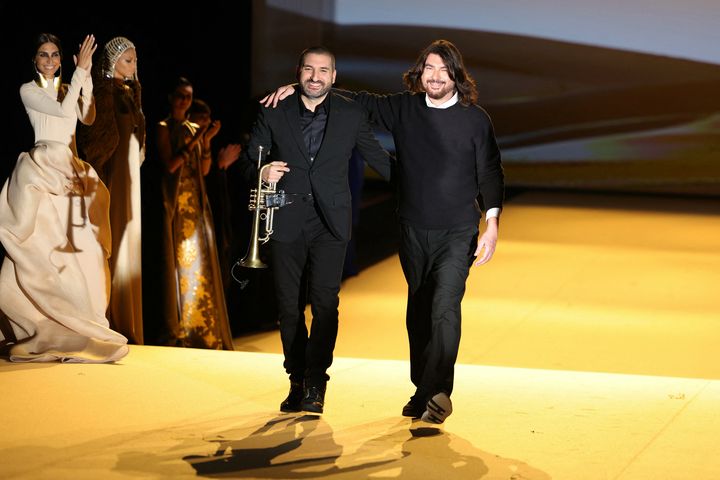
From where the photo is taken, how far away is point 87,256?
216 inches

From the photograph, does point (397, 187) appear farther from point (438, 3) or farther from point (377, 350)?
point (438, 3)

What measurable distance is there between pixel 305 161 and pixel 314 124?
0.43 ft

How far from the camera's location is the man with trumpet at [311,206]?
13.9 ft

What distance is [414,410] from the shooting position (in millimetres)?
4309

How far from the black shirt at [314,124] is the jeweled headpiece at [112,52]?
6.03 ft

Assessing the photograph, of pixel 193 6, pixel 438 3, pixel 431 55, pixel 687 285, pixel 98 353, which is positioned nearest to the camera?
pixel 431 55

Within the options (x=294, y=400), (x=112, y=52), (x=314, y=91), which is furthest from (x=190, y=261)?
(x=314, y=91)

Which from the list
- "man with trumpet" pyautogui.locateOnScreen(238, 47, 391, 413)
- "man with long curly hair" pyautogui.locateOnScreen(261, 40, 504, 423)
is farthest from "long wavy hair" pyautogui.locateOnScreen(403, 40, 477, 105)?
"man with trumpet" pyautogui.locateOnScreen(238, 47, 391, 413)

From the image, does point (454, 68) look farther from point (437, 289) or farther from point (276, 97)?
point (437, 289)

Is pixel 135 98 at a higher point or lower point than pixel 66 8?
lower

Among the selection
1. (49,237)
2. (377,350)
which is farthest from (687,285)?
(49,237)

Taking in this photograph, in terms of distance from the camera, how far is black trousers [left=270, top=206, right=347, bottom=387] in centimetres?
430

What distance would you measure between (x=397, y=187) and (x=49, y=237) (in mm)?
1715

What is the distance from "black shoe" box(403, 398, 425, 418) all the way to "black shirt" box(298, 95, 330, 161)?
0.90 m
